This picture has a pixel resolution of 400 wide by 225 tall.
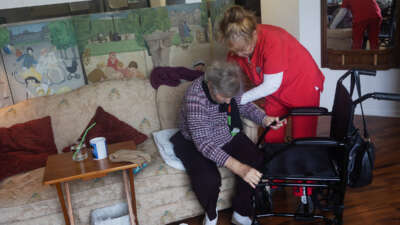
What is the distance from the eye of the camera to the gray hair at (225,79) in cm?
180

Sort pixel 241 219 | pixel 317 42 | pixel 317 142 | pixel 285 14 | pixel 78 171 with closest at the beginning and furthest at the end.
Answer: pixel 317 142
pixel 78 171
pixel 241 219
pixel 285 14
pixel 317 42

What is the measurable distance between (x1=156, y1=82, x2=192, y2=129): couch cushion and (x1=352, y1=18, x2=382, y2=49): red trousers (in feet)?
6.64

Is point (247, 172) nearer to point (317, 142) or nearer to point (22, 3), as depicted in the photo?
point (317, 142)

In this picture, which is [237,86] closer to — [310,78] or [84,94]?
[310,78]

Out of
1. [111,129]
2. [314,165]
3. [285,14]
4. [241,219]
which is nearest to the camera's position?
[314,165]

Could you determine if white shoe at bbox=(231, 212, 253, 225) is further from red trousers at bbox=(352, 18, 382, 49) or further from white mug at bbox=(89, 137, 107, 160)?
red trousers at bbox=(352, 18, 382, 49)

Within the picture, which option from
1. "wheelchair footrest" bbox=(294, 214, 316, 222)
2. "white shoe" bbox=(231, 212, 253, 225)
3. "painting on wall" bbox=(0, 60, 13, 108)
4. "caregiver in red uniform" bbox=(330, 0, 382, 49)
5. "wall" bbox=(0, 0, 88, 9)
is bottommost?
"white shoe" bbox=(231, 212, 253, 225)

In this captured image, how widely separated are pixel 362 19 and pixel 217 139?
91.3 inches

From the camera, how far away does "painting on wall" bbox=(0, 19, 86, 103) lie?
2631mm

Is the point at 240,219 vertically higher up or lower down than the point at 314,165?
lower down

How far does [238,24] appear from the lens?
1.95 meters

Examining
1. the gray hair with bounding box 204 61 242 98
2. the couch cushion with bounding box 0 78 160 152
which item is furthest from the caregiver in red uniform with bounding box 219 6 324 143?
the couch cushion with bounding box 0 78 160 152

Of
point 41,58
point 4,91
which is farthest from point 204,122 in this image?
point 4,91

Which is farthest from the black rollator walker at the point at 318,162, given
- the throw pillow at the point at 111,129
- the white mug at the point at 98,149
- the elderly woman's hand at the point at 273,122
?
the throw pillow at the point at 111,129
